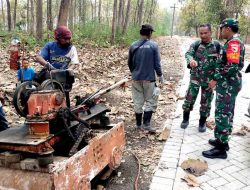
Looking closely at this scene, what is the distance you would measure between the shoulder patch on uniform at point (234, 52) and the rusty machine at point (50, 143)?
2.03 m

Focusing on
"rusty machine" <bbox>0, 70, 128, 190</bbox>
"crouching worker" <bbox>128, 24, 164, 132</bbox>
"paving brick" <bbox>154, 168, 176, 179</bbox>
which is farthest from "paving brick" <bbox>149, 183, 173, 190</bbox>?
"crouching worker" <bbox>128, 24, 164, 132</bbox>

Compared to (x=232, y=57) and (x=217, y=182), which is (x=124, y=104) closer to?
(x=232, y=57)

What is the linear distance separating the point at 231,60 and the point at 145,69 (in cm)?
183

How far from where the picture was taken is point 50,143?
3.43 meters

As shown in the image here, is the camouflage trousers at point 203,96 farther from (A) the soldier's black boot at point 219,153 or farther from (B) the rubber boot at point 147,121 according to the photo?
(A) the soldier's black boot at point 219,153

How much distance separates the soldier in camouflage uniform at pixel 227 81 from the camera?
15.5 feet

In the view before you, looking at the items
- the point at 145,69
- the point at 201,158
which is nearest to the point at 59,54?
the point at 145,69

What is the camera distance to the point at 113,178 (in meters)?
4.59

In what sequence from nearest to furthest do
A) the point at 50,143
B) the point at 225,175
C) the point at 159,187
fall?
the point at 50,143
the point at 159,187
the point at 225,175

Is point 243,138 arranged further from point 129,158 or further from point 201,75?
point 129,158

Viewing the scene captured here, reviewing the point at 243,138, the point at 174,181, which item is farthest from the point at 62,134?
the point at 243,138

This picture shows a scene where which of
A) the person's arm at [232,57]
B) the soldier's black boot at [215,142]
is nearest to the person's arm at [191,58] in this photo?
the person's arm at [232,57]

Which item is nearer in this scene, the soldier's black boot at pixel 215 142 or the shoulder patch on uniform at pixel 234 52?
the shoulder patch on uniform at pixel 234 52

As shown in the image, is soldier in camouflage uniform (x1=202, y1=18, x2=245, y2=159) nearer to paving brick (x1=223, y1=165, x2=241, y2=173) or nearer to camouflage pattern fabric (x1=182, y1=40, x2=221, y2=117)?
paving brick (x1=223, y1=165, x2=241, y2=173)
